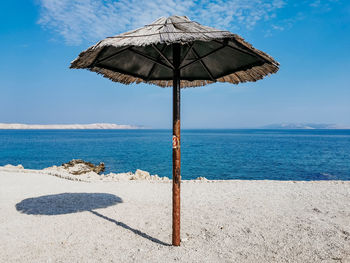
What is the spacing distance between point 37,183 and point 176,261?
814cm

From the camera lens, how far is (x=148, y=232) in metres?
4.80

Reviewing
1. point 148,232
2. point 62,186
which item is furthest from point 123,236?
point 62,186

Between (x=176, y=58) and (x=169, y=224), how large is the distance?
355 cm

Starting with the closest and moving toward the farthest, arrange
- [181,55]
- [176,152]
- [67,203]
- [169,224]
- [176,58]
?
1. [176,152]
2. [176,58]
3. [169,224]
4. [181,55]
5. [67,203]

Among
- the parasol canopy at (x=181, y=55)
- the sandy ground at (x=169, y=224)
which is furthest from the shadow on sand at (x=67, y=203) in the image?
the parasol canopy at (x=181, y=55)

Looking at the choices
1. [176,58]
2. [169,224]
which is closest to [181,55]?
[176,58]

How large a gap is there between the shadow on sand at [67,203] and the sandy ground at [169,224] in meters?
0.02

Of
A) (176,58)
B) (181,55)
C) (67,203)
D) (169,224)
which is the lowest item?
(67,203)

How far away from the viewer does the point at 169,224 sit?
5215 mm

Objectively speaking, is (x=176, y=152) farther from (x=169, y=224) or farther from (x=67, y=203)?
(x=67, y=203)

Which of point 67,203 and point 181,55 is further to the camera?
point 67,203

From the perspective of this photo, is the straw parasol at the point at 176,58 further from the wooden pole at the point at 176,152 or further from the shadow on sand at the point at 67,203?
the shadow on sand at the point at 67,203

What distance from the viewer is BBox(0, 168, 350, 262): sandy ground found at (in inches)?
153

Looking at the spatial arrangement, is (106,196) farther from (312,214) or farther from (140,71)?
(312,214)
